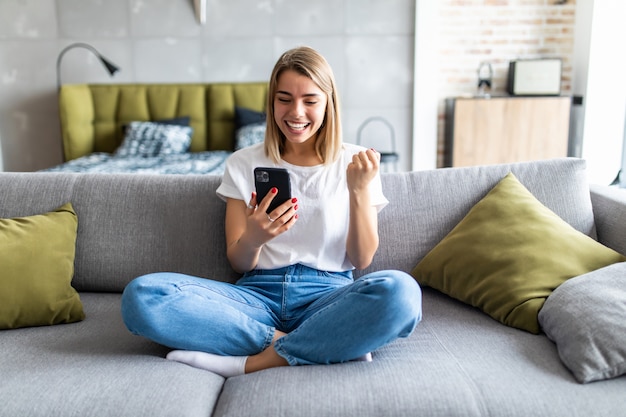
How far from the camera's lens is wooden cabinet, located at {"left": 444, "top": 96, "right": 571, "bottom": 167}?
168 inches

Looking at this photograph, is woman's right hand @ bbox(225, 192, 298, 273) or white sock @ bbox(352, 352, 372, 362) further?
woman's right hand @ bbox(225, 192, 298, 273)

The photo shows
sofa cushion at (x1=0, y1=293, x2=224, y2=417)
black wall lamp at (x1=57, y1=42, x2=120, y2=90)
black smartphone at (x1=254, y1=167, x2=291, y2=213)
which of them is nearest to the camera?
sofa cushion at (x1=0, y1=293, x2=224, y2=417)

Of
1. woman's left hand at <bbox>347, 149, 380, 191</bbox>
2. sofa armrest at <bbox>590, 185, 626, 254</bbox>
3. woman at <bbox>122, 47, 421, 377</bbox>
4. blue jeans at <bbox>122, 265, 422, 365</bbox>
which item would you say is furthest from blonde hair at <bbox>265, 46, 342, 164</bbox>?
sofa armrest at <bbox>590, 185, 626, 254</bbox>

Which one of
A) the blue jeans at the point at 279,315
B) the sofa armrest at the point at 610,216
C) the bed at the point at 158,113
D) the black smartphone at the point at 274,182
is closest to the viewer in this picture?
the blue jeans at the point at 279,315

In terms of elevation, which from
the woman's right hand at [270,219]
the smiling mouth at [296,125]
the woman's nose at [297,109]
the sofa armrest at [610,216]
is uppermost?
the woman's nose at [297,109]

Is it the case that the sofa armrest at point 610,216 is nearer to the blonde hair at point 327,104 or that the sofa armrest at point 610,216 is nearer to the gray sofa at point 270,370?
the gray sofa at point 270,370

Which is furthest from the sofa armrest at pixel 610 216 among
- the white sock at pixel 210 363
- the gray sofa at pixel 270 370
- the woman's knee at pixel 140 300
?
the woman's knee at pixel 140 300

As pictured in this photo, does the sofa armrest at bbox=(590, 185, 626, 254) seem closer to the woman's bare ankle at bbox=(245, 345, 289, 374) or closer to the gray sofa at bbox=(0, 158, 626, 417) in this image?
the gray sofa at bbox=(0, 158, 626, 417)

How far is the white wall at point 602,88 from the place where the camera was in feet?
13.9

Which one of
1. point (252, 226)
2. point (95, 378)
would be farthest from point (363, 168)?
point (95, 378)

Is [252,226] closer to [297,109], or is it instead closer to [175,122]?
[297,109]

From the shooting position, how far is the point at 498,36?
460 cm

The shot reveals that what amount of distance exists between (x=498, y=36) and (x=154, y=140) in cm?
279

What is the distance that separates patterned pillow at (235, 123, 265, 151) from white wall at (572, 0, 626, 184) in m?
2.42
